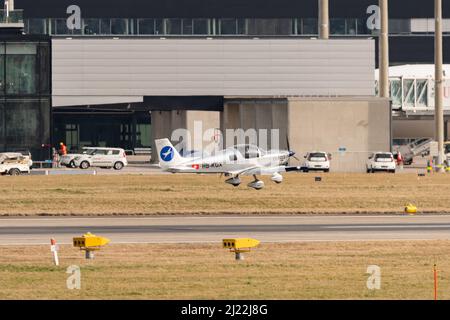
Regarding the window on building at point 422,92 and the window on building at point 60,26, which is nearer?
the window on building at point 422,92

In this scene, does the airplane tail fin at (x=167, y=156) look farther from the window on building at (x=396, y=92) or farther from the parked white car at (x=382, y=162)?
the window on building at (x=396, y=92)

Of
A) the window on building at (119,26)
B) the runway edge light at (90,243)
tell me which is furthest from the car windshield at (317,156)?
the window on building at (119,26)

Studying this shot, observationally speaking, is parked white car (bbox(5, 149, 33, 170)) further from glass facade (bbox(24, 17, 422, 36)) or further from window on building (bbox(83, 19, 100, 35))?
window on building (bbox(83, 19, 100, 35))

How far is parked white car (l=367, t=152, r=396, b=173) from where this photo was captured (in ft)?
318

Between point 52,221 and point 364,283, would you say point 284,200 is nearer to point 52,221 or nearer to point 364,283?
point 52,221

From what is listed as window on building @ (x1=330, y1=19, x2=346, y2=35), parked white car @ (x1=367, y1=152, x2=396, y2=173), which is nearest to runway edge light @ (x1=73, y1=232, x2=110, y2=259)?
parked white car @ (x1=367, y1=152, x2=396, y2=173)

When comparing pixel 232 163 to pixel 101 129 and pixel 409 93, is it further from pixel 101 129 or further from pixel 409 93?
pixel 101 129

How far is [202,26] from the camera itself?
15238 cm

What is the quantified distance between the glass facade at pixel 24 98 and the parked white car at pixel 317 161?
20.9 m

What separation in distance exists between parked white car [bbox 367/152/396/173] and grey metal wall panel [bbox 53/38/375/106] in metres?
12.1

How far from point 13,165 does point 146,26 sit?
65.4 m

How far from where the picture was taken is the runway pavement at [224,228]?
46.9m

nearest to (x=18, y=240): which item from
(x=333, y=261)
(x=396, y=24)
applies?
(x=333, y=261)

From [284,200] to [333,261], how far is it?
90.3ft
